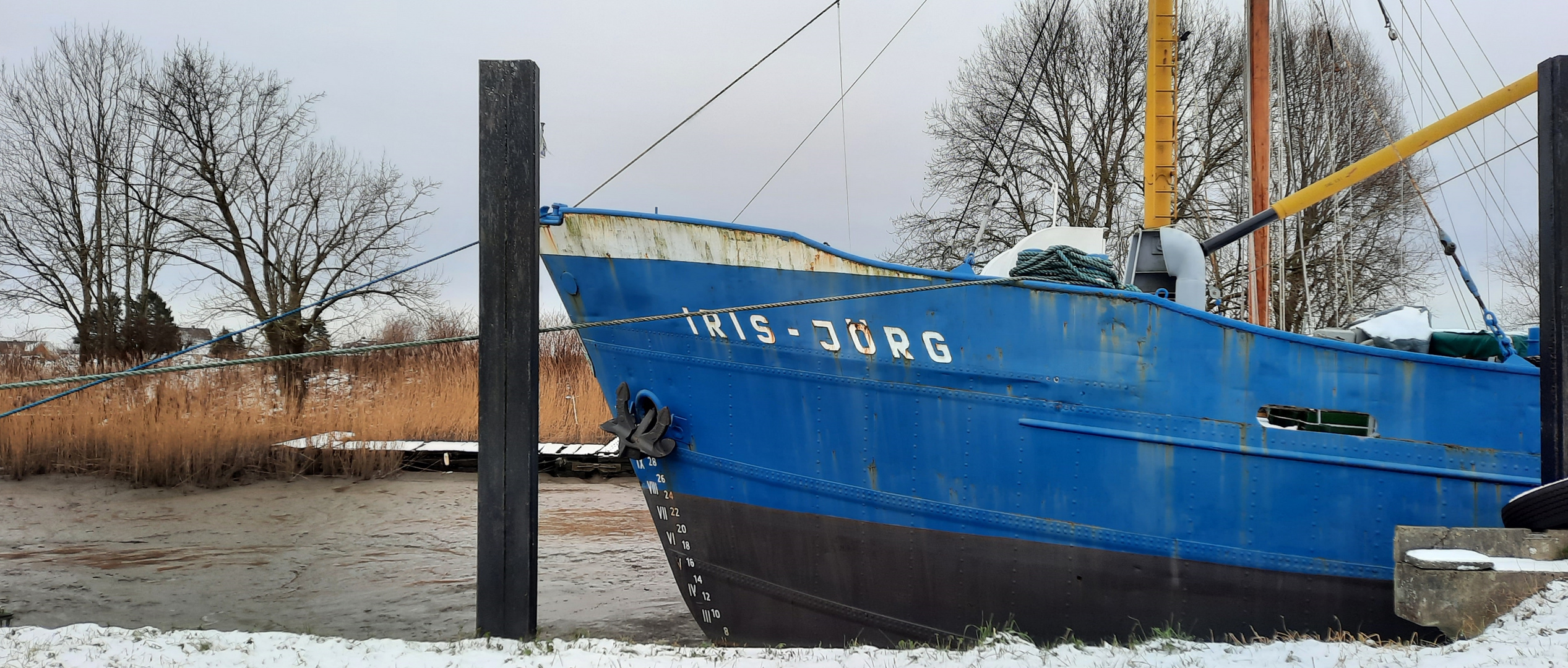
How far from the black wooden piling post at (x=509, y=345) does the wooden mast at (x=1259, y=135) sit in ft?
30.1

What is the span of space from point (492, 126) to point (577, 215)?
1652mm

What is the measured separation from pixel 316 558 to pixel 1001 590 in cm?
844

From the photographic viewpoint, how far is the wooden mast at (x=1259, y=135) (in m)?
11.3

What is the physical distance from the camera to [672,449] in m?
6.36

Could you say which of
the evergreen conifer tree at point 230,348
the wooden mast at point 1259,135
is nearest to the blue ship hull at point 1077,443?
the wooden mast at point 1259,135

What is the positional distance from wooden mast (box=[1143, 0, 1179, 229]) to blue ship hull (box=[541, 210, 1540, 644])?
11.7 feet

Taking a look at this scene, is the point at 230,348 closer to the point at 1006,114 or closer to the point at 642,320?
the point at 1006,114

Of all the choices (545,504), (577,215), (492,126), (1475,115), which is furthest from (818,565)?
(545,504)

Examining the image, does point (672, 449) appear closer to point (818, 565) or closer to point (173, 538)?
point (818, 565)

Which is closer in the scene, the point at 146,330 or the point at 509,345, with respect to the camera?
the point at 509,345

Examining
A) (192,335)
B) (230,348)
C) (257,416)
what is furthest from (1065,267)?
(192,335)

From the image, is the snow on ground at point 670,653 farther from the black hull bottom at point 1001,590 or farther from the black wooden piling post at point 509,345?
the black hull bottom at point 1001,590

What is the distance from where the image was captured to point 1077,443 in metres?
5.50

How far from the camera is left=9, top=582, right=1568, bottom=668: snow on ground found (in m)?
3.88
